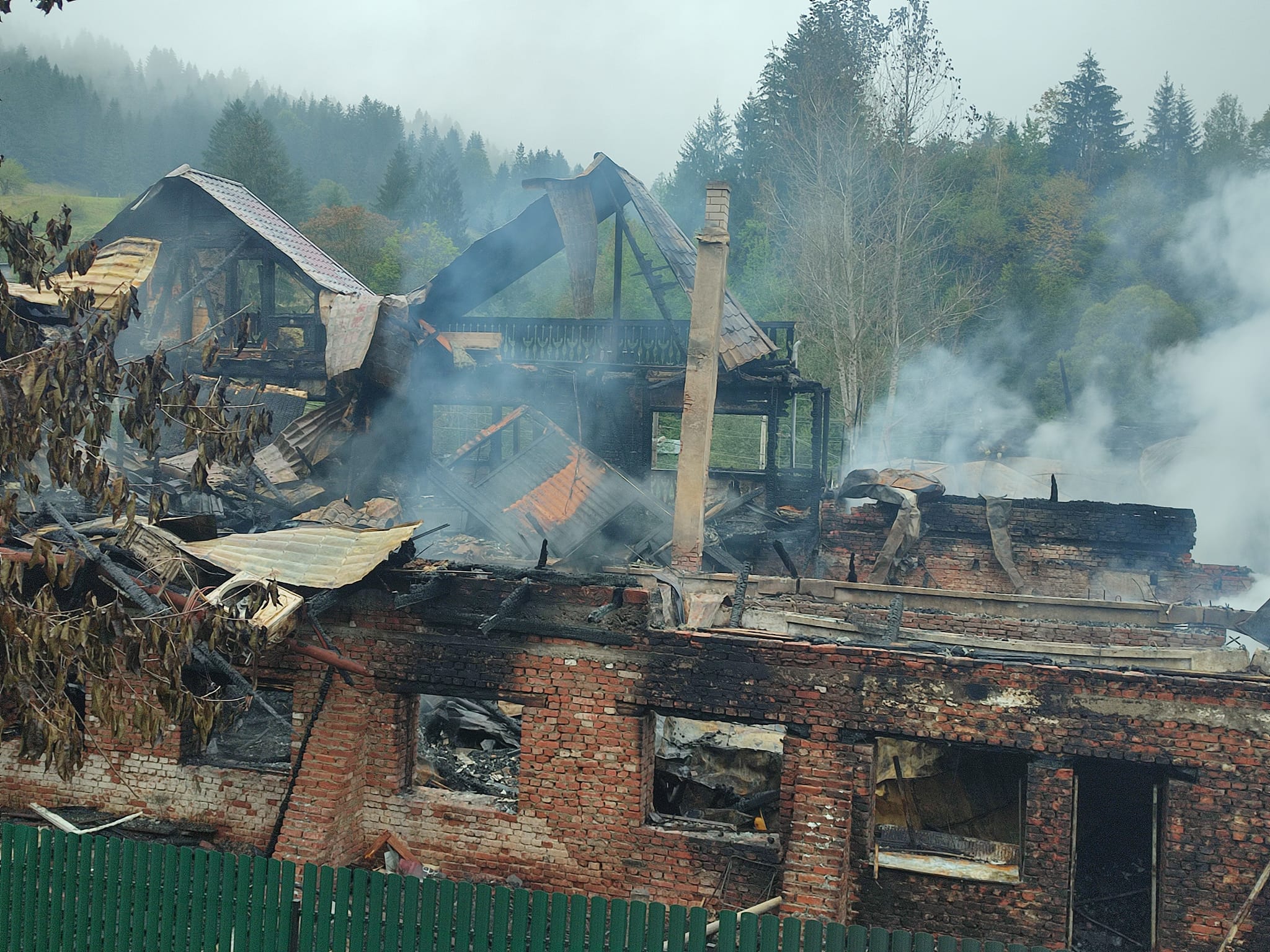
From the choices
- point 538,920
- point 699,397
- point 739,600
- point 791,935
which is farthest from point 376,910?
point 699,397

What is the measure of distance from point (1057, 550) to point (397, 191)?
45.3 m

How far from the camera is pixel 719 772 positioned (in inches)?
374

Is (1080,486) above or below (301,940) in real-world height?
above

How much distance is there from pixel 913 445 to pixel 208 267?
23785 mm

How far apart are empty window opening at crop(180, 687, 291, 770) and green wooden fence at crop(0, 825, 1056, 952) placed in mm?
1836

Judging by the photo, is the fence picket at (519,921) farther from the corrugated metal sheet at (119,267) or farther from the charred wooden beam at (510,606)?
the corrugated metal sheet at (119,267)

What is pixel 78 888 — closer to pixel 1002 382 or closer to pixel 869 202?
pixel 869 202

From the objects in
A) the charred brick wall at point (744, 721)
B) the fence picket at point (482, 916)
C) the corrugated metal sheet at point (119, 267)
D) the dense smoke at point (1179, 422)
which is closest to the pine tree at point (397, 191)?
the dense smoke at point (1179, 422)

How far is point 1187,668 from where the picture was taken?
25.1ft

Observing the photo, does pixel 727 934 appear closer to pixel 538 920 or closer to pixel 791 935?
pixel 791 935

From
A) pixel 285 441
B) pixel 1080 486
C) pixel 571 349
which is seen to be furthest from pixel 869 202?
pixel 285 441

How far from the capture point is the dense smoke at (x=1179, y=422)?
23.0 m

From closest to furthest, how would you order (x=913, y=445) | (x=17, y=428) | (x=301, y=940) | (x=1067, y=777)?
(x=17, y=428)
(x=301, y=940)
(x=1067, y=777)
(x=913, y=445)

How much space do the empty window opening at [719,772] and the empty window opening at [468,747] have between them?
1.46m
